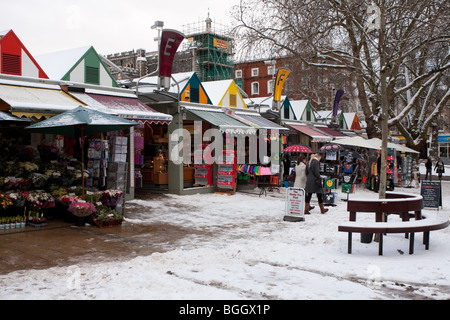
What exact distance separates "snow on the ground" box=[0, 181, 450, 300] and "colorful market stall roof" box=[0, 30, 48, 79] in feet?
20.5

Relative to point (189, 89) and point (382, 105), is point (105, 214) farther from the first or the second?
point (189, 89)

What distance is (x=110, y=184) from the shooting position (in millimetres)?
11234

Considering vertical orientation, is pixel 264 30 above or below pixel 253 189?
above

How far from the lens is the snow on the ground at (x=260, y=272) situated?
17.2ft

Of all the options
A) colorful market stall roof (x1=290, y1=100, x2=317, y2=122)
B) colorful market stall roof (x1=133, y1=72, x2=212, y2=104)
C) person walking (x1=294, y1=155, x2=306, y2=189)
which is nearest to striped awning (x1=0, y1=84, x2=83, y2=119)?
colorful market stall roof (x1=133, y1=72, x2=212, y2=104)

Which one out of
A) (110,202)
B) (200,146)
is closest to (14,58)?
(110,202)

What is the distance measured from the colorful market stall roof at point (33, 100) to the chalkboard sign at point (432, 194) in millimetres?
10152

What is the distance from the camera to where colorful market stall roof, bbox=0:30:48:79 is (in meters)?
11.2

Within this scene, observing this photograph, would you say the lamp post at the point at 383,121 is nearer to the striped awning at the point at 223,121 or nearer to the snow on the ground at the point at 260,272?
the snow on the ground at the point at 260,272

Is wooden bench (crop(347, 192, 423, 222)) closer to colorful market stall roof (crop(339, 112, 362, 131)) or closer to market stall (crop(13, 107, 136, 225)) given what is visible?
market stall (crop(13, 107, 136, 225))

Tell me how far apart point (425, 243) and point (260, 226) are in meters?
3.64

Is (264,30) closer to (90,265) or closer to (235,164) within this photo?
(235,164)

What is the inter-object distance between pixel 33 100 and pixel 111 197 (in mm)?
3001
